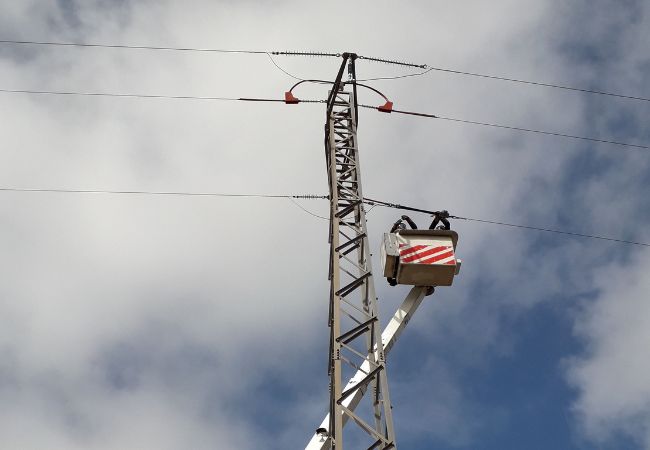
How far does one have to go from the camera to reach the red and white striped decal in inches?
522

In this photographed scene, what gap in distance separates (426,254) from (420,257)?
0.13 metres

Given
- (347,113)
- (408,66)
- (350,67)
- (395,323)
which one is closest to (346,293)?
(395,323)

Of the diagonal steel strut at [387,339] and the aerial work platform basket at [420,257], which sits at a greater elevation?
the aerial work platform basket at [420,257]

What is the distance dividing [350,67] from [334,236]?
16.5 feet

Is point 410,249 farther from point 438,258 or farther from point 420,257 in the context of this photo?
point 438,258

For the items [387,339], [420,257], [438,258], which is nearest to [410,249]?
[420,257]

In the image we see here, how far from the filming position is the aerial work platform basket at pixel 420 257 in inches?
521

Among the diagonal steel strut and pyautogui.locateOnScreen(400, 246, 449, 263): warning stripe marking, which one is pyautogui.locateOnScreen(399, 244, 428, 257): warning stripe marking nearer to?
pyautogui.locateOnScreen(400, 246, 449, 263): warning stripe marking

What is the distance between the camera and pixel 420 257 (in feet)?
43.7

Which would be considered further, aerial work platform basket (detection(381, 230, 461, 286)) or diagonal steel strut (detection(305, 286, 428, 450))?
aerial work platform basket (detection(381, 230, 461, 286))

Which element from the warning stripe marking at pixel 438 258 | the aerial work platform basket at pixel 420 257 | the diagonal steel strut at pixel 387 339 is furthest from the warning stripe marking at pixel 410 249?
the diagonal steel strut at pixel 387 339

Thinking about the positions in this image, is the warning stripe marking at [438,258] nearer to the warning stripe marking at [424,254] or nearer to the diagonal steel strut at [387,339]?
the warning stripe marking at [424,254]

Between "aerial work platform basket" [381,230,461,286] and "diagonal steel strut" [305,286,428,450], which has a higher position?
"aerial work platform basket" [381,230,461,286]

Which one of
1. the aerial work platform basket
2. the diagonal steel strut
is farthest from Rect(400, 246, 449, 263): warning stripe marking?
the diagonal steel strut
